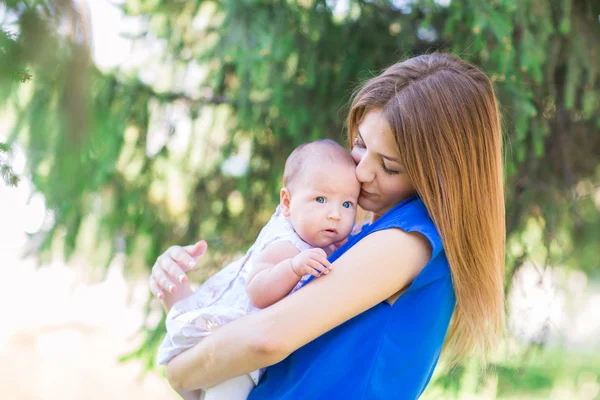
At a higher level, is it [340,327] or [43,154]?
[43,154]

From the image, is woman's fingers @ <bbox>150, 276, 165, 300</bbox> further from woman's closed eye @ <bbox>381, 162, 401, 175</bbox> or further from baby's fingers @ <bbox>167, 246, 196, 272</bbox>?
woman's closed eye @ <bbox>381, 162, 401, 175</bbox>

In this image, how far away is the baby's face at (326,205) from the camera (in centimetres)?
173

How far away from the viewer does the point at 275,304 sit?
1506mm

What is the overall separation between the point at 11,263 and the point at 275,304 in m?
6.83

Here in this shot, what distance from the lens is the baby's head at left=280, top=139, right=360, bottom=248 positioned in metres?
1.73

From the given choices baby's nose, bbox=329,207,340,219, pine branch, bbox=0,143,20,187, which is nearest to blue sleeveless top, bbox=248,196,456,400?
baby's nose, bbox=329,207,340,219

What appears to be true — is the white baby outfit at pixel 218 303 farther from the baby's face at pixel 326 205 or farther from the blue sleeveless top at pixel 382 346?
the blue sleeveless top at pixel 382 346

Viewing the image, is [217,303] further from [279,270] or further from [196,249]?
[279,270]

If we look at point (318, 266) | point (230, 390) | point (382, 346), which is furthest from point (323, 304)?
point (230, 390)

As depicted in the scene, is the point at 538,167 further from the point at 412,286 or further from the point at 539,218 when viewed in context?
the point at 412,286

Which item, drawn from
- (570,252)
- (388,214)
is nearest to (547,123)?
(570,252)

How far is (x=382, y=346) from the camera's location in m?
1.54

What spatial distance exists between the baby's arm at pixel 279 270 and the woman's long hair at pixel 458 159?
32cm

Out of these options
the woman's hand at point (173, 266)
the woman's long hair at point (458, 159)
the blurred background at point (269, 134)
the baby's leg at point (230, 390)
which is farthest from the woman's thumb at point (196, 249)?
the blurred background at point (269, 134)
